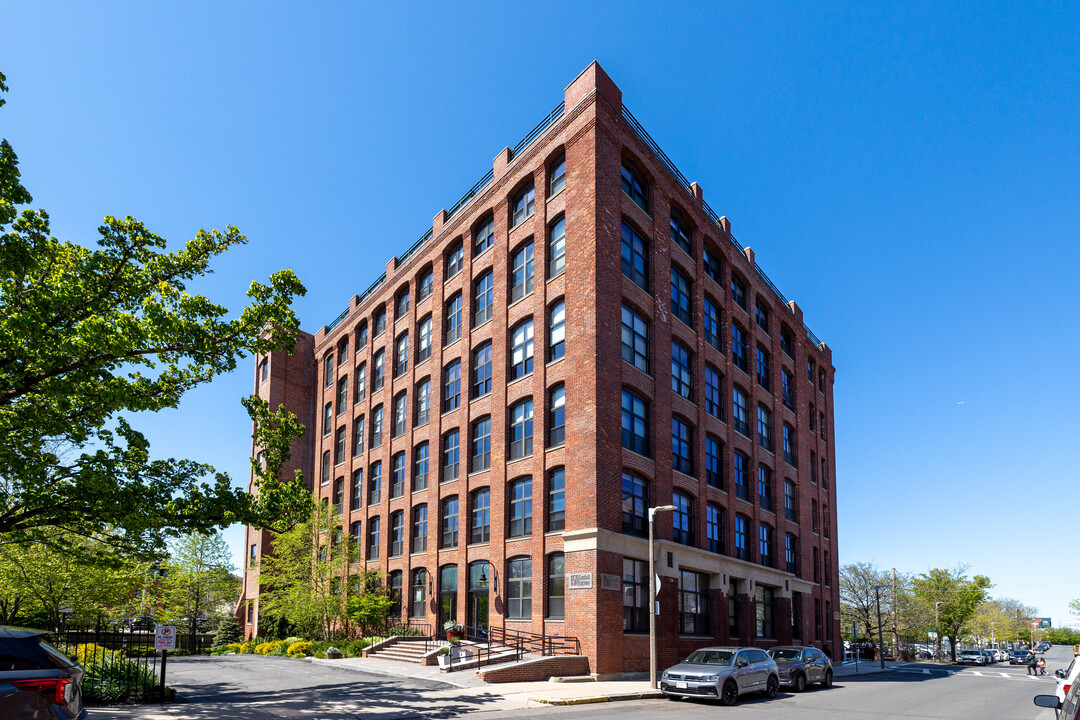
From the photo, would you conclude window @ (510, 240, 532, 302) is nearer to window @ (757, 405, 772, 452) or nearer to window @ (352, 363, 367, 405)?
window @ (352, 363, 367, 405)

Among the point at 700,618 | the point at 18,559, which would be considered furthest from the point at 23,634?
the point at 700,618

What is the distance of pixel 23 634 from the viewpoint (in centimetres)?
881

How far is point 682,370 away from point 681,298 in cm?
368

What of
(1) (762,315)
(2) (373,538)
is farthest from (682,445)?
(2) (373,538)

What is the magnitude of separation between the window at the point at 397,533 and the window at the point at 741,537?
1720 cm

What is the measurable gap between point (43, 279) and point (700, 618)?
2817 cm

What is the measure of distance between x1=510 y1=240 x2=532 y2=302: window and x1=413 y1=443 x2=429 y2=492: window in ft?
33.5

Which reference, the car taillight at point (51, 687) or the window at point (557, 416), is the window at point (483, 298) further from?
the car taillight at point (51, 687)

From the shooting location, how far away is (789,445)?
48.4 metres

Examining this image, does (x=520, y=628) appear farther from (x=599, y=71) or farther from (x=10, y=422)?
(x=599, y=71)

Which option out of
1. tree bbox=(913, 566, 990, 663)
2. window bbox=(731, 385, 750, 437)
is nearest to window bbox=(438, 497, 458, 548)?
window bbox=(731, 385, 750, 437)

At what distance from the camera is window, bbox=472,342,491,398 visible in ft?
113

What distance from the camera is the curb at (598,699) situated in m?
19.8

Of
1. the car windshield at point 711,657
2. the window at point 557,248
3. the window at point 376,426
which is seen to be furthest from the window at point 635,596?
the window at point 376,426
